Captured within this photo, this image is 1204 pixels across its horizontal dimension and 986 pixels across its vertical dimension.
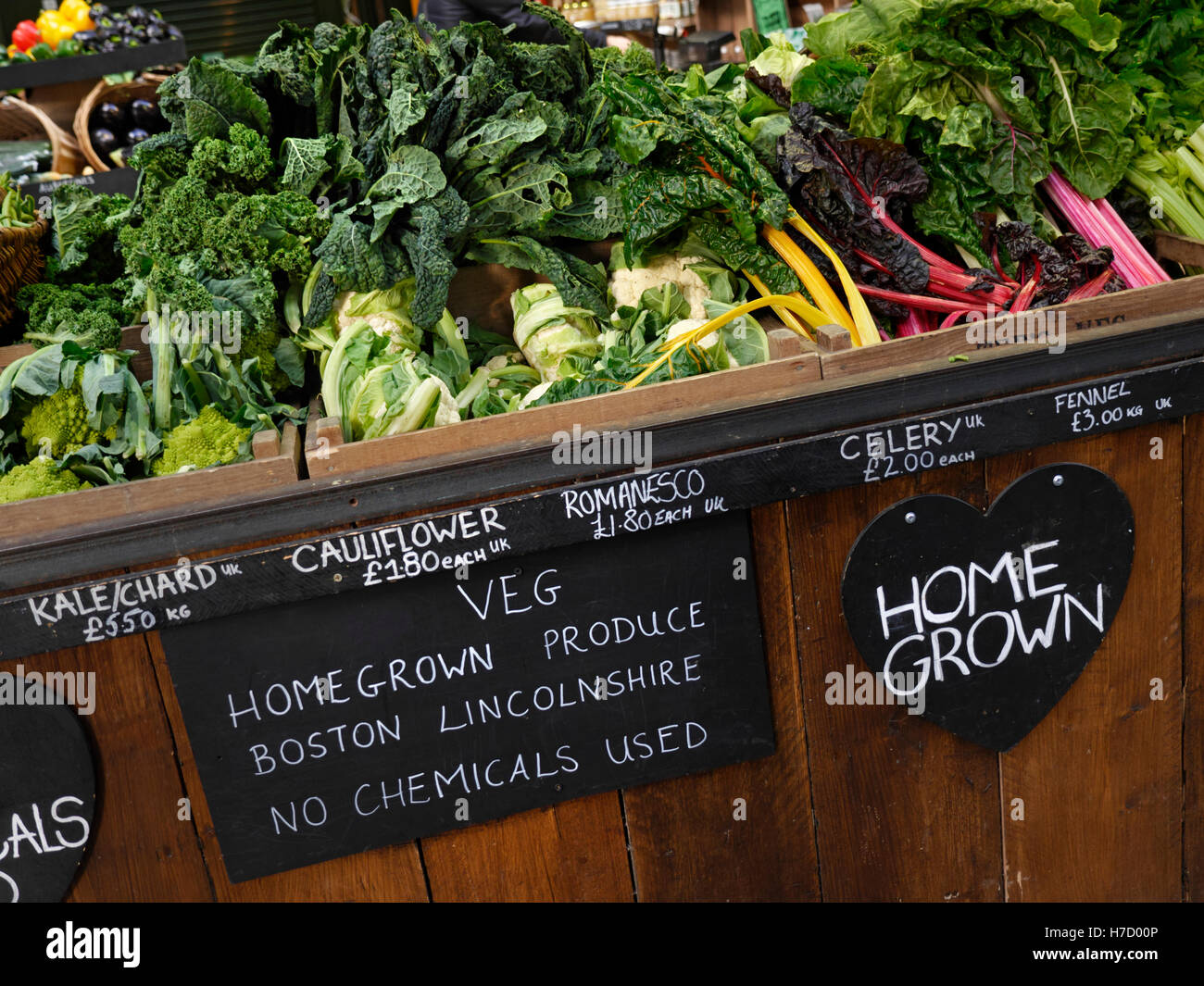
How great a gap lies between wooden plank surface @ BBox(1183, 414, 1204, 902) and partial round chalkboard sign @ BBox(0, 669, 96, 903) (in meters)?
2.25

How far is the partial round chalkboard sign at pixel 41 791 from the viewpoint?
1.77 m

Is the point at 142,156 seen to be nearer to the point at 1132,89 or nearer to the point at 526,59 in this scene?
the point at 526,59

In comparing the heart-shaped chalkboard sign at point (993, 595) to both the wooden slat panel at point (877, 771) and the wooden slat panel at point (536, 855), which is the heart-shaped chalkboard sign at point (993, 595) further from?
the wooden slat panel at point (536, 855)

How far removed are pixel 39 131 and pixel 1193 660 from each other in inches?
227

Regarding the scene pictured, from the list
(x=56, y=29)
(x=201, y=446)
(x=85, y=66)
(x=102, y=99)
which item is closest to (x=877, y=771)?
(x=201, y=446)

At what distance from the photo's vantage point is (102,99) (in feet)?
17.5

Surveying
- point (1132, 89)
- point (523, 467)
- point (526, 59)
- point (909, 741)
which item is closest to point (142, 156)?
point (526, 59)

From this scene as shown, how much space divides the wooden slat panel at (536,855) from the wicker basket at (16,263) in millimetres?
1458

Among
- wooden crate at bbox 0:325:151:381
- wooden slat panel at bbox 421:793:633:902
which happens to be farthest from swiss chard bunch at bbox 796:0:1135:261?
wooden crate at bbox 0:325:151:381

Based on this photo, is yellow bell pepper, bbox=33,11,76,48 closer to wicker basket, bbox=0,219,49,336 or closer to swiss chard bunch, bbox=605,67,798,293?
wicker basket, bbox=0,219,49,336

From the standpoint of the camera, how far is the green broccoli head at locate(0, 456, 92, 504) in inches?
70.2

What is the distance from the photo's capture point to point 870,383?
6.24ft

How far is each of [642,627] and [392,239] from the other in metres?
0.99

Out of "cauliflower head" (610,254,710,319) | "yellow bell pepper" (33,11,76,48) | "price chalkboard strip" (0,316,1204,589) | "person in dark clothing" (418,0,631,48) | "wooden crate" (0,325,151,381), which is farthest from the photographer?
"yellow bell pepper" (33,11,76,48)
